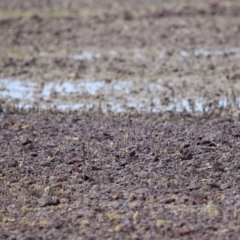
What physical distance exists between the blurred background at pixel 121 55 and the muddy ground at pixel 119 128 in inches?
1.3

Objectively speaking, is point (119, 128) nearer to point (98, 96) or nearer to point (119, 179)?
point (119, 179)

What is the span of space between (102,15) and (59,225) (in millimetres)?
13648

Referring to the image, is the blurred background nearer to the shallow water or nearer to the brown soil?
the shallow water

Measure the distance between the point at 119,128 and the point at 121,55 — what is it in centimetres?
585

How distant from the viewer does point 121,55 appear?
47.3 feet

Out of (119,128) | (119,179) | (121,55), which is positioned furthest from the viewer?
(121,55)

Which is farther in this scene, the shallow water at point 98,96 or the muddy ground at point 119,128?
the shallow water at point 98,96

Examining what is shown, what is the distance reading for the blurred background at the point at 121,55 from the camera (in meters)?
11.1

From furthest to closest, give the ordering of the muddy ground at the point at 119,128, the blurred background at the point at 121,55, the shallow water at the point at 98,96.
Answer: the blurred background at the point at 121,55
the shallow water at the point at 98,96
the muddy ground at the point at 119,128

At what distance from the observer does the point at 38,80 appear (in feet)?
40.9

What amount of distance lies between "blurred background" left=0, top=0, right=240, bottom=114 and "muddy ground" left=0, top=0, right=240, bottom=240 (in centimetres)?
3

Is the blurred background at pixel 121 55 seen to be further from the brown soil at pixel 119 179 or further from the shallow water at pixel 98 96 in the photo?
the brown soil at pixel 119 179

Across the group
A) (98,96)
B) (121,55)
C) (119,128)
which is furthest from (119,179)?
(121,55)

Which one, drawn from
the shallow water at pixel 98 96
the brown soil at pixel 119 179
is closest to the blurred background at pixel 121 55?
the shallow water at pixel 98 96
